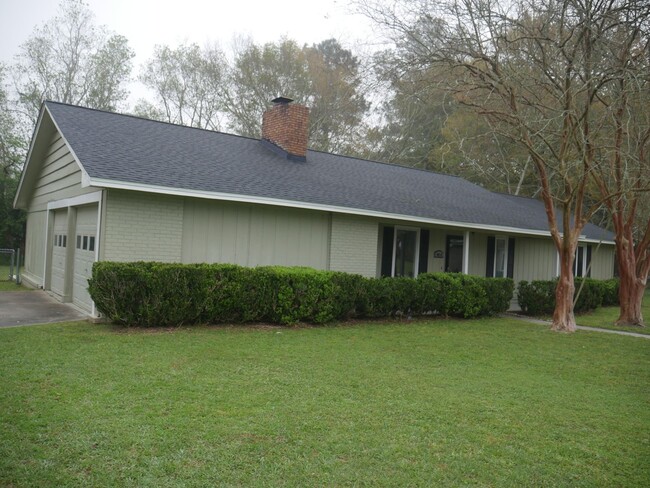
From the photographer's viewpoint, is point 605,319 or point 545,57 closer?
point 545,57

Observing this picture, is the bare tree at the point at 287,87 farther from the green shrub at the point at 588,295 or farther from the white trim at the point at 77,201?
the white trim at the point at 77,201

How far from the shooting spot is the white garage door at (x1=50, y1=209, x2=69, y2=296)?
13.3 meters

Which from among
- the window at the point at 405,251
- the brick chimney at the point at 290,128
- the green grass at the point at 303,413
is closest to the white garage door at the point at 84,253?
the green grass at the point at 303,413

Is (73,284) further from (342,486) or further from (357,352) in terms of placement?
(342,486)

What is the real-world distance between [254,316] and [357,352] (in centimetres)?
276

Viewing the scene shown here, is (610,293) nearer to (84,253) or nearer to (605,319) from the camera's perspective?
(605,319)

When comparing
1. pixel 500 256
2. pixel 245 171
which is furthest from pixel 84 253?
pixel 500 256

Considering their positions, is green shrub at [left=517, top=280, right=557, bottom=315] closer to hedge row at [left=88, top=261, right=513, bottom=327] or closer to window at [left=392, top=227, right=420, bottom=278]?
hedge row at [left=88, top=261, right=513, bottom=327]

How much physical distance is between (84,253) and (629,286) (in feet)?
43.9

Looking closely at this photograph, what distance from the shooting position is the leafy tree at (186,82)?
113ft

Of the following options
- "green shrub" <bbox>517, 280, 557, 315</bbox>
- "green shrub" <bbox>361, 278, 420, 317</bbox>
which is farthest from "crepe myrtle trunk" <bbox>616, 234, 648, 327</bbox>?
"green shrub" <bbox>361, 278, 420, 317</bbox>

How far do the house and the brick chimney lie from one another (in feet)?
0.11

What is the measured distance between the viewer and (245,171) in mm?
12820

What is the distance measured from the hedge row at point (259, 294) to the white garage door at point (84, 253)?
1.88 meters
